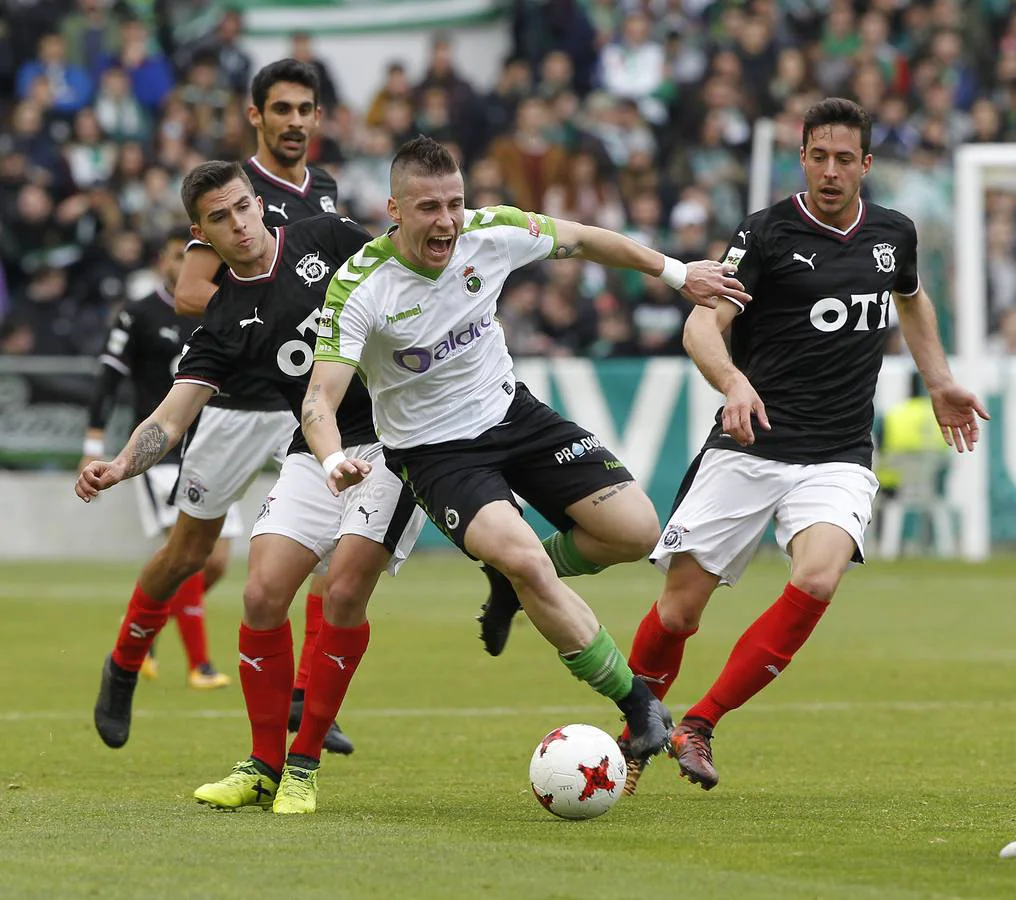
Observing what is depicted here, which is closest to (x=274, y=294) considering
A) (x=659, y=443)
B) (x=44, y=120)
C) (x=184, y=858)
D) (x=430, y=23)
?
(x=184, y=858)

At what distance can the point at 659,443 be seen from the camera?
778 inches

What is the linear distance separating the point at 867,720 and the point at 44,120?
45.0 feet

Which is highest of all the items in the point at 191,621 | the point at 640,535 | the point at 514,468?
the point at 514,468

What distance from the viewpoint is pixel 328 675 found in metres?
7.16

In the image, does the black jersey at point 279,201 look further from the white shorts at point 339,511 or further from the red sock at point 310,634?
the white shorts at point 339,511

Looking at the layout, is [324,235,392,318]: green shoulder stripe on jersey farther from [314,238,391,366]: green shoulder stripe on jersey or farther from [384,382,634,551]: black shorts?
[384,382,634,551]: black shorts

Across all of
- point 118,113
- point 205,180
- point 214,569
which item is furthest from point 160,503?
point 118,113

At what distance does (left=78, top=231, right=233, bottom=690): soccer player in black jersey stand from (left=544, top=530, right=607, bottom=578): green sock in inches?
173

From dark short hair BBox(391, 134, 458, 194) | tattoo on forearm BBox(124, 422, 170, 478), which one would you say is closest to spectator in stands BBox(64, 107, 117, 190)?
tattoo on forearm BBox(124, 422, 170, 478)

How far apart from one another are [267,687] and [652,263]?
2.08 meters

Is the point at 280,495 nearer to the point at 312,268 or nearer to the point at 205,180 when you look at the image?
the point at 312,268

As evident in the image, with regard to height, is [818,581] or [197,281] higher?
[197,281]

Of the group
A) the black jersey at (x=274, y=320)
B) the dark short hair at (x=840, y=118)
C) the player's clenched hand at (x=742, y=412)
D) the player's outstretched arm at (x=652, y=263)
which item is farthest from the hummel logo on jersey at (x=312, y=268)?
the dark short hair at (x=840, y=118)

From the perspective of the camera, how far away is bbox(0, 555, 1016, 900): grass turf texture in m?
5.50
